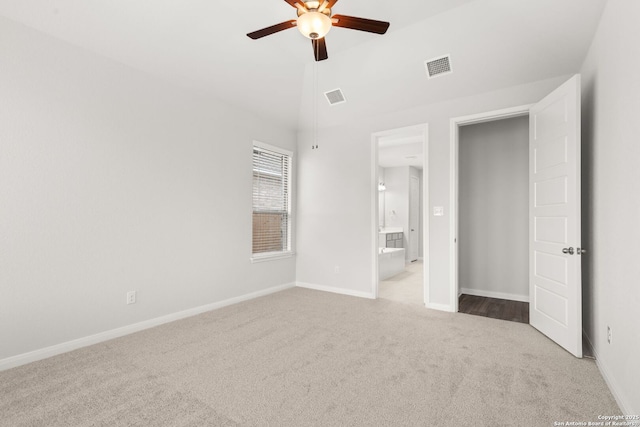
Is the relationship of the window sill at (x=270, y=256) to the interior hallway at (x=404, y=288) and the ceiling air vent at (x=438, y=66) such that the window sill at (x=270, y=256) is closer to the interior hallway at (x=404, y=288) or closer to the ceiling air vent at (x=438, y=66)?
the interior hallway at (x=404, y=288)

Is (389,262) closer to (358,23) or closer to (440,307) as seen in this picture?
(440,307)

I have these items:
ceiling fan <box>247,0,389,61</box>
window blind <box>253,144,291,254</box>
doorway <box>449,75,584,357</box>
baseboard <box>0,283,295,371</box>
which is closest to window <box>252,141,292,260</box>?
window blind <box>253,144,291,254</box>

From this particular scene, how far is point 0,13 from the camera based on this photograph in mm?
2426

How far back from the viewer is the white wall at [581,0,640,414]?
5.98 ft

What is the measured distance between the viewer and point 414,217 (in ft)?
30.1

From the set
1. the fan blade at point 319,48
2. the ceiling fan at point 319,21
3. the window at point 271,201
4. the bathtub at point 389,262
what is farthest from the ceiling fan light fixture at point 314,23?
the bathtub at point 389,262

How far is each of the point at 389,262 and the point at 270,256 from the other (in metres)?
2.57

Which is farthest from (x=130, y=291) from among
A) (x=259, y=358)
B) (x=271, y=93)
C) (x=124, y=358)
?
(x=271, y=93)

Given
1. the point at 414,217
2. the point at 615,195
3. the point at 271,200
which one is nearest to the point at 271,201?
the point at 271,200

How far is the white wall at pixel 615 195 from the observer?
1.82m

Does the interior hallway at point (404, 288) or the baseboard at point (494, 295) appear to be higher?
the baseboard at point (494, 295)

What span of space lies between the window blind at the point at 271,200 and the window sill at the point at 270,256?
87mm

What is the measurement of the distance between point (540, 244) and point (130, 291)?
4.20 meters

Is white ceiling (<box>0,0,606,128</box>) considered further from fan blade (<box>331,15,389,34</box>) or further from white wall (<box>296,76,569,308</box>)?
fan blade (<box>331,15,389,34</box>)
